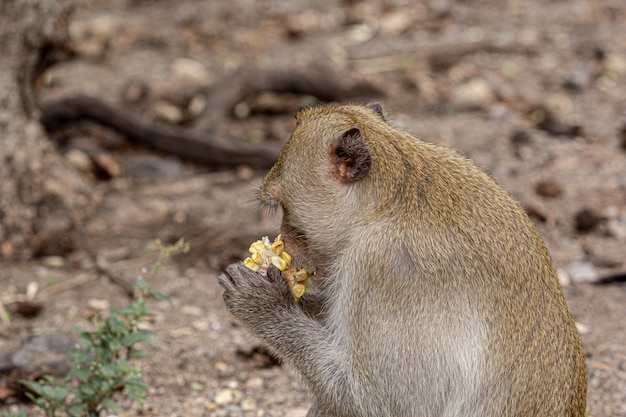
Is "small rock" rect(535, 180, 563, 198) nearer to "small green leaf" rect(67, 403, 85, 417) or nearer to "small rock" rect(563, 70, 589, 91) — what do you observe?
"small rock" rect(563, 70, 589, 91)

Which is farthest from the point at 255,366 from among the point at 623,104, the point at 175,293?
the point at 623,104

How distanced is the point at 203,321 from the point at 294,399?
0.87 metres

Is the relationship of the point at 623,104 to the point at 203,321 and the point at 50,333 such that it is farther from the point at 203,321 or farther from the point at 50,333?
the point at 50,333

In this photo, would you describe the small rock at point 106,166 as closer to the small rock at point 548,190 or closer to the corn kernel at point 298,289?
the small rock at point 548,190

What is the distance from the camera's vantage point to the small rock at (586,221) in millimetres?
5977

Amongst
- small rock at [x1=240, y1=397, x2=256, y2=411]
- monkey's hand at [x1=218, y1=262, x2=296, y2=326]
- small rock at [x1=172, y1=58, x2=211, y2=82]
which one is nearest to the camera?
monkey's hand at [x1=218, y1=262, x2=296, y2=326]

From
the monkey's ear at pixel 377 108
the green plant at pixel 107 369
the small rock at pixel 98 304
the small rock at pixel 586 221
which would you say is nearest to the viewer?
the green plant at pixel 107 369

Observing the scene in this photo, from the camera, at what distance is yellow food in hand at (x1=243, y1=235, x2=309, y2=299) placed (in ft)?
11.3

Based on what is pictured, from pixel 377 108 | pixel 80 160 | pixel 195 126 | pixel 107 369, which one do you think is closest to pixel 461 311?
pixel 377 108

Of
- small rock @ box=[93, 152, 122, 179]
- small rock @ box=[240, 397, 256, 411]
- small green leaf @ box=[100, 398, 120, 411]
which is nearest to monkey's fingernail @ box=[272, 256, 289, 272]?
small green leaf @ box=[100, 398, 120, 411]

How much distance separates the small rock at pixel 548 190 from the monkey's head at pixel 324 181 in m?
3.12

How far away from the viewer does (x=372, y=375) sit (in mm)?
3096

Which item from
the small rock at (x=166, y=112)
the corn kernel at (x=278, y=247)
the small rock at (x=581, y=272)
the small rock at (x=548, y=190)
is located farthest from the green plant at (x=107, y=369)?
the small rock at (x=166, y=112)

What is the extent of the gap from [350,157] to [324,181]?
132 millimetres
